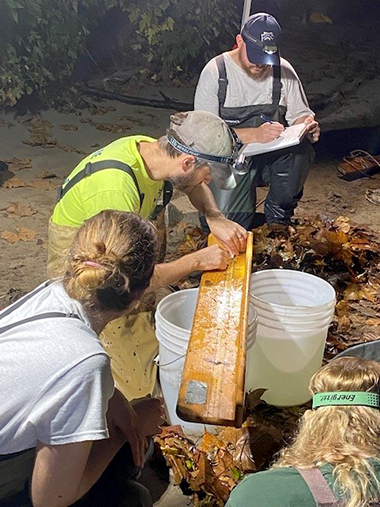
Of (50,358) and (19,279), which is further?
(19,279)

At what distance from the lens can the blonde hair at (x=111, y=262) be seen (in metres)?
2.27

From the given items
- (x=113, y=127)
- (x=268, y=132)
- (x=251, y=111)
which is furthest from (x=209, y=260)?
(x=113, y=127)

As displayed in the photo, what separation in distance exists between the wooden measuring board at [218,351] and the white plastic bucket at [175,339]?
5.4 inches

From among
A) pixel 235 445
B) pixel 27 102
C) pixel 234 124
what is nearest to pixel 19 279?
pixel 234 124

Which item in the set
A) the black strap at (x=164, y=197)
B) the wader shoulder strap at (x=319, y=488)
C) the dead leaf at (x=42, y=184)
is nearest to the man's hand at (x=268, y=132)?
the black strap at (x=164, y=197)

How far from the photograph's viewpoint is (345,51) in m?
13.3

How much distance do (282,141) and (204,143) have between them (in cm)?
177

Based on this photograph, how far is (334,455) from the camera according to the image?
1.89m

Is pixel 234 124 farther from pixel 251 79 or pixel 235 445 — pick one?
pixel 235 445

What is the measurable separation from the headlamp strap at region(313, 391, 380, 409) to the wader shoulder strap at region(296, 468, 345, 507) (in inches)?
8.2

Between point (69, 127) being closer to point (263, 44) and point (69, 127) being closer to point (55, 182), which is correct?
point (55, 182)

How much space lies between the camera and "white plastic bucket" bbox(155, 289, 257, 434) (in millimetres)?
3236

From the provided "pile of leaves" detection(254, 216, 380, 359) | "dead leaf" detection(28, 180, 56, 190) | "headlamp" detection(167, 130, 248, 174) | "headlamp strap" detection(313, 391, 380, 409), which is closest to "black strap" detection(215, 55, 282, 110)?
"pile of leaves" detection(254, 216, 380, 359)

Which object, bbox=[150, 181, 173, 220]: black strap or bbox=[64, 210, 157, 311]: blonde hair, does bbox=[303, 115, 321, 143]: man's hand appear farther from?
bbox=[64, 210, 157, 311]: blonde hair
